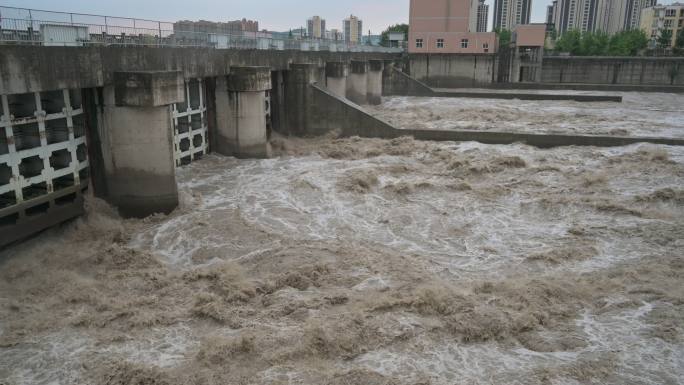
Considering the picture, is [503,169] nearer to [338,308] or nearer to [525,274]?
[525,274]

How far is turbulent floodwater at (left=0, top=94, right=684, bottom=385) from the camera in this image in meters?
7.39

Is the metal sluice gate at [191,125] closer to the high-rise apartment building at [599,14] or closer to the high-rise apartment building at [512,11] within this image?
the high-rise apartment building at [512,11]

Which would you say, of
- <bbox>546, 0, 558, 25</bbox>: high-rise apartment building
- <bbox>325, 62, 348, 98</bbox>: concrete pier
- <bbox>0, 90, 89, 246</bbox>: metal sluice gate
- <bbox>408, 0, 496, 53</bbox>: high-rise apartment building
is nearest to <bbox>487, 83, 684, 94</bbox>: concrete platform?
<bbox>408, 0, 496, 53</bbox>: high-rise apartment building

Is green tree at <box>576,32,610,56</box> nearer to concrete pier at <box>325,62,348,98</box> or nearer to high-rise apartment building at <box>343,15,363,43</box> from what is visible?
concrete pier at <box>325,62,348,98</box>

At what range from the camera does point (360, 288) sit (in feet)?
30.9

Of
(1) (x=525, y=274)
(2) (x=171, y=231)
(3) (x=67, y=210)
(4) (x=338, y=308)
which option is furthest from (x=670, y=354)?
(3) (x=67, y=210)

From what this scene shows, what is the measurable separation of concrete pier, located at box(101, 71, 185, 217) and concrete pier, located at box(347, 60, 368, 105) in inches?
935

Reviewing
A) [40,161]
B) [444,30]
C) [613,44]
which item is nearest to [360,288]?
[40,161]

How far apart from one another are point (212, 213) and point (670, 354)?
992 cm

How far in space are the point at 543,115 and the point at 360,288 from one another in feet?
81.9

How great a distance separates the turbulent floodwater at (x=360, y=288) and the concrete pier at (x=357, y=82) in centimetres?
2153

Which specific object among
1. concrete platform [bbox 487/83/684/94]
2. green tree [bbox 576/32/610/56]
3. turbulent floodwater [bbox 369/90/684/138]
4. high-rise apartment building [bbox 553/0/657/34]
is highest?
high-rise apartment building [bbox 553/0/657/34]

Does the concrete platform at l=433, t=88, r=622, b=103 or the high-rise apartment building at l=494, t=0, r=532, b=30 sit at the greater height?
the high-rise apartment building at l=494, t=0, r=532, b=30

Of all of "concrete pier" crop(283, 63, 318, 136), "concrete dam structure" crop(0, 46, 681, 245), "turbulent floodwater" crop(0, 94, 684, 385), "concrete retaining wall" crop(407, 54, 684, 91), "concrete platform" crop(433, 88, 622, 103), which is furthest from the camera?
"concrete retaining wall" crop(407, 54, 684, 91)
